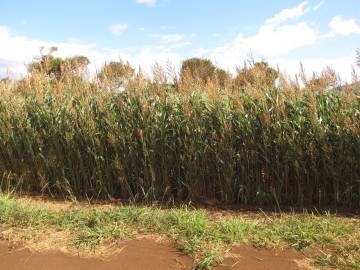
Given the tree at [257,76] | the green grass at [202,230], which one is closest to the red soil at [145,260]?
the green grass at [202,230]

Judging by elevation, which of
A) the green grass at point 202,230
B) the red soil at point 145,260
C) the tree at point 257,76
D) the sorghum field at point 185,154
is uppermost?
the tree at point 257,76

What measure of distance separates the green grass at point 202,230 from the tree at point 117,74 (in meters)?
2.14

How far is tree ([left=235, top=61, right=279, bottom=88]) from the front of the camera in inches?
249

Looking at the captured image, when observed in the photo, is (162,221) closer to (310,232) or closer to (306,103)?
(310,232)

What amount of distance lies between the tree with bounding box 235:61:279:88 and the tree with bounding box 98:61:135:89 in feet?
5.28

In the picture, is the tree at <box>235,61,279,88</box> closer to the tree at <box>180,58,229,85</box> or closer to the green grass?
the tree at <box>180,58,229,85</box>

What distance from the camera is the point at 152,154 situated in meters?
6.33


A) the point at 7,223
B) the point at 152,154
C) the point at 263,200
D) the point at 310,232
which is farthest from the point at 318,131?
the point at 7,223

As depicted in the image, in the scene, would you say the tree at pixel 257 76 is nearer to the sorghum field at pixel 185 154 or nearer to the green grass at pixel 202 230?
the sorghum field at pixel 185 154

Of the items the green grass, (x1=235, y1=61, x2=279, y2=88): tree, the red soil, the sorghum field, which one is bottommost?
the red soil

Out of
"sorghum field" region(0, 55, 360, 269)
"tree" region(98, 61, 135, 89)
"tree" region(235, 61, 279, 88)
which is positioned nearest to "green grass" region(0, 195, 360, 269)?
"sorghum field" region(0, 55, 360, 269)

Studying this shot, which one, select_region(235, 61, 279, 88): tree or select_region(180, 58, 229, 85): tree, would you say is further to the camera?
select_region(180, 58, 229, 85): tree

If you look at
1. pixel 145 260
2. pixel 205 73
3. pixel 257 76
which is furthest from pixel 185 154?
pixel 145 260

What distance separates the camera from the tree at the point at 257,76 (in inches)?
249
